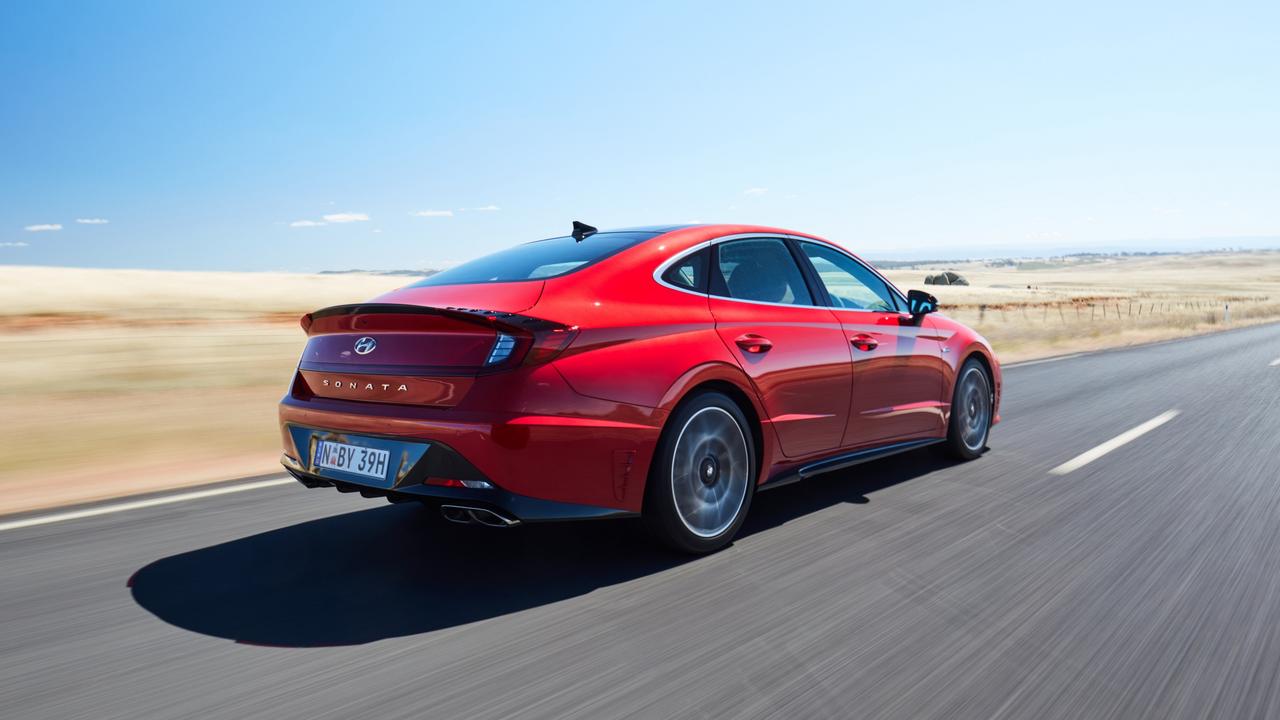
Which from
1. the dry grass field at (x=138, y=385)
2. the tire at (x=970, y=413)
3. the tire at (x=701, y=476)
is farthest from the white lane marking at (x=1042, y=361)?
the tire at (x=701, y=476)

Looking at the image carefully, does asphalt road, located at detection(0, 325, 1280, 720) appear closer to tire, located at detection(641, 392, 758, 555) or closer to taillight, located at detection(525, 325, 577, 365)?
tire, located at detection(641, 392, 758, 555)

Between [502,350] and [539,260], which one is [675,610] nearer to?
[502,350]

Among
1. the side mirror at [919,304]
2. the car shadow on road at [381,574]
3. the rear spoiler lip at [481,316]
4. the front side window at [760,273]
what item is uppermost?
the front side window at [760,273]

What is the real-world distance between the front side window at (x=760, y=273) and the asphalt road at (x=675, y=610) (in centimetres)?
121

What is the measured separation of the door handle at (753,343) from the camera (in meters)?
4.48

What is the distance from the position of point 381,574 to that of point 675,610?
1.33 meters

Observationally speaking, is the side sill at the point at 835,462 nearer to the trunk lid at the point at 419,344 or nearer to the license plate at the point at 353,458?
the trunk lid at the point at 419,344

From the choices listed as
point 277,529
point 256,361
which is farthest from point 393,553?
point 256,361

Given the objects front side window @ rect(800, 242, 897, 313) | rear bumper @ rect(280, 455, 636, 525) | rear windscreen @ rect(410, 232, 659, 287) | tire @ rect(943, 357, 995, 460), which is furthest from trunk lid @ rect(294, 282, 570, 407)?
tire @ rect(943, 357, 995, 460)

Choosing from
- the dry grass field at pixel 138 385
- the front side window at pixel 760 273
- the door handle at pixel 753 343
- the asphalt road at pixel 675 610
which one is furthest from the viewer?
the dry grass field at pixel 138 385

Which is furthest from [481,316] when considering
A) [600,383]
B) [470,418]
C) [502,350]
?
[600,383]

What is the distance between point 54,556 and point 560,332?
108 inches

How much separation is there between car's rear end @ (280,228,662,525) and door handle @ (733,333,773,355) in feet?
2.40

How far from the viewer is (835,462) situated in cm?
509
